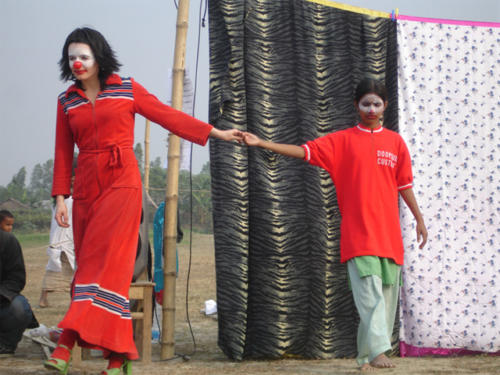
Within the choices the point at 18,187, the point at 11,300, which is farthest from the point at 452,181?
the point at 18,187

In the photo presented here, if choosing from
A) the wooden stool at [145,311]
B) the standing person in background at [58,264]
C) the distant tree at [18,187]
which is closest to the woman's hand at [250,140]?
the wooden stool at [145,311]

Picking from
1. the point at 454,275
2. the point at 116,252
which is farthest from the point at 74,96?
the point at 454,275

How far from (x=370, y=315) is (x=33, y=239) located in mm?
16894

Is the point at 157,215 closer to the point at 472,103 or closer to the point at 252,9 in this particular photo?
the point at 252,9

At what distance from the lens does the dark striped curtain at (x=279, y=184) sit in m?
4.34

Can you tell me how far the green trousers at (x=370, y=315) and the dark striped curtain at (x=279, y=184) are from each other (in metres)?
0.67

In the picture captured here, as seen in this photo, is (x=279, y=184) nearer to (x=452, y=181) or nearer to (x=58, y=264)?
(x=452, y=181)

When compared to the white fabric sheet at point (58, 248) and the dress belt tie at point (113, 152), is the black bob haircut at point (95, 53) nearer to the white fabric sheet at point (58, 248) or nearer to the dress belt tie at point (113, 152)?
the dress belt tie at point (113, 152)

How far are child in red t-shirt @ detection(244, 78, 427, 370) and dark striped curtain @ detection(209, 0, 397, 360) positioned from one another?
1.82ft

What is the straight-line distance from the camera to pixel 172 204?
14.4 ft

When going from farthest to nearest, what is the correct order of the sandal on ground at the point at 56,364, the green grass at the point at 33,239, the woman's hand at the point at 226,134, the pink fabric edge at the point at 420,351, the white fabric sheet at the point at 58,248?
the green grass at the point at 33,239
the white fabric sheet at the point at 58,248
the pink fabric edge at the point at 420,351
the woman's hand at the point at 226,134
the sandal on ground at the point at 56,364

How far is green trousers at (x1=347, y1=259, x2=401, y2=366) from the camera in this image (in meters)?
3.68

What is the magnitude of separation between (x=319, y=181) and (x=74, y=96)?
1887 millimetres

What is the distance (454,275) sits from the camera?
4.81 m
